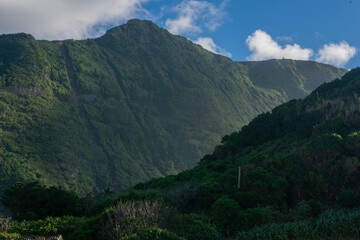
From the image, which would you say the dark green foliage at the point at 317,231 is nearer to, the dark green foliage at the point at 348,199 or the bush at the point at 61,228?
the dark green foliage at the point at 348,199

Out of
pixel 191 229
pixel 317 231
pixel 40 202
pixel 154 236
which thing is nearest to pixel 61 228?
pixel 154 236

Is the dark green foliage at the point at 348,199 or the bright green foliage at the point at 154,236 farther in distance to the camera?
the dark green foliage at the point at 348,199

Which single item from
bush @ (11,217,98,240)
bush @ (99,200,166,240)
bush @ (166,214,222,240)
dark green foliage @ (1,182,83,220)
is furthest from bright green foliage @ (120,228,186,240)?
dark green foliage @ (1,182,83,220)

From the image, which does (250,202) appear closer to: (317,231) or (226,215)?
(226,215)

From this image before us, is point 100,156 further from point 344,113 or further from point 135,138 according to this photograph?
point 344,113

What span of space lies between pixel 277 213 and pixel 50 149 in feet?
462

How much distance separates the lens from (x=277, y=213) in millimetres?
18828

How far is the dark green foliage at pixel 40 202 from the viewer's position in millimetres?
25133

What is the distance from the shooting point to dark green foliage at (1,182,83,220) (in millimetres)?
25133

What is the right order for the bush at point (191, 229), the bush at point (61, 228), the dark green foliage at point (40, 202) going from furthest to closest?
the dark green foliage at point (40, 202), the bush at point (61, 228), the bush at point (191, 229)

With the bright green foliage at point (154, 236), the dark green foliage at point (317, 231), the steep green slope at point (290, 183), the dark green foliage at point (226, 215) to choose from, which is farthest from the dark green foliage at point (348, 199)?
the bright green foliage at point (154, 236)

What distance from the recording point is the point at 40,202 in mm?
25469

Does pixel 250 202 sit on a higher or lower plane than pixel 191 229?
lower

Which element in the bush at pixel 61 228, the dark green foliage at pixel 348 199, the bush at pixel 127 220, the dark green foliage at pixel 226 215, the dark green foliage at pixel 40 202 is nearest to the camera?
the bush at pixel 127 220
